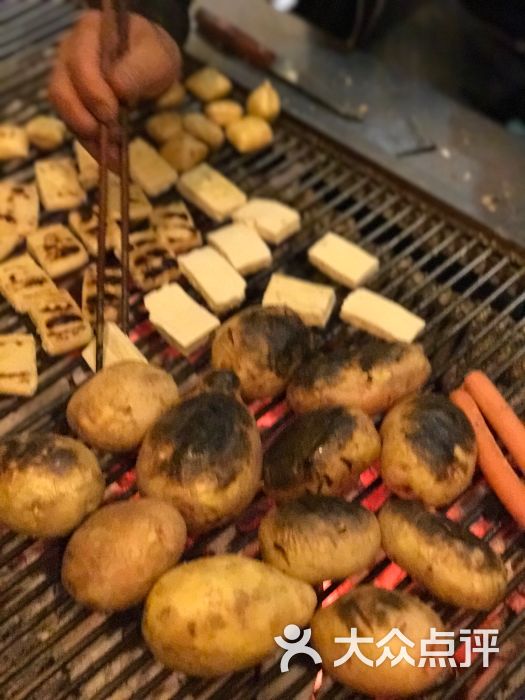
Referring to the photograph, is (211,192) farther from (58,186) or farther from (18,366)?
(18,366)

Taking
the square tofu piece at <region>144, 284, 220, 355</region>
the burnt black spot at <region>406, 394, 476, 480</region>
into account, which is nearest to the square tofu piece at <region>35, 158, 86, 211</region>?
the square tofu piece at <region>144, 284, 220, 355</region>

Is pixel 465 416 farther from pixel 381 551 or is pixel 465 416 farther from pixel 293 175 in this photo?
pixel 293 175

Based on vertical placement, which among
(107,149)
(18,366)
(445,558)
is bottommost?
(18,366)

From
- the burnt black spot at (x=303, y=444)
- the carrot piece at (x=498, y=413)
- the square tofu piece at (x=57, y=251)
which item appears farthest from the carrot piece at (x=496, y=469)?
the square tofu piece at (x=57, y=251)

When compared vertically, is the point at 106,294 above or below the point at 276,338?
below

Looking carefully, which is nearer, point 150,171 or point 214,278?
point 214,278

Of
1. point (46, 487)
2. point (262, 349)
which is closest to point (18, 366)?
point (46, 487)

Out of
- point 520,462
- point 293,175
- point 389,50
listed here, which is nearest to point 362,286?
point 293,175

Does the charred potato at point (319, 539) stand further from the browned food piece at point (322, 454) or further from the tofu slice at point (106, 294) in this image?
the tofu slice at point (106, 294)
